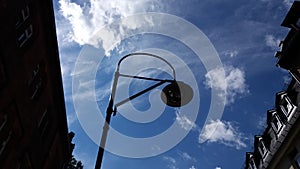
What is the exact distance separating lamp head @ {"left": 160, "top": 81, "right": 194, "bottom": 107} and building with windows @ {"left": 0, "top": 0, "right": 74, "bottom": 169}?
6.85 m

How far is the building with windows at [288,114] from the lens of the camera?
1897 cm

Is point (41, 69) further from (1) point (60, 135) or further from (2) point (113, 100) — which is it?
(2) point (113, 100)

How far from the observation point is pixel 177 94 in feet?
28.5

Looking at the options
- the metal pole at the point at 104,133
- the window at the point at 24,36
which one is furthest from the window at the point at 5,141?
the metal pole at the point at 104,133

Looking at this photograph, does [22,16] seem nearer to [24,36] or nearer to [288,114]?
[24,36]

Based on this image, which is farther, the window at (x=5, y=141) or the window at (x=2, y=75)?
the window at (x=5, y=141)

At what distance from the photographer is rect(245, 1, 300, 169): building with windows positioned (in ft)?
62.2

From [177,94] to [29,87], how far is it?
28.4 feet

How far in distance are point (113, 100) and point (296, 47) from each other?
17.2 m

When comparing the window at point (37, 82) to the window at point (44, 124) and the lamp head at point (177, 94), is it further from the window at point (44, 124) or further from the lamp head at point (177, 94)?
the lamp head at point (177, 94)

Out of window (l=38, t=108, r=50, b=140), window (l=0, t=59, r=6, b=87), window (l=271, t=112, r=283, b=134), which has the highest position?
window (l=271, t=112, r=283, b=134)

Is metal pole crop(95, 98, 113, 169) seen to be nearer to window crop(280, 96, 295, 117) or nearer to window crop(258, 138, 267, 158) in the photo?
→ window crop(280, 96, 295, 117)

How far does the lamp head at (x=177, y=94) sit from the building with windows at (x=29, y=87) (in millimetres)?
6849

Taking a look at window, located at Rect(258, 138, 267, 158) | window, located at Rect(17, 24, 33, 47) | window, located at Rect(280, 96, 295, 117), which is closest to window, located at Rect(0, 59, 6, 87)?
window, located at Rect(17, 24, 33, 47)
